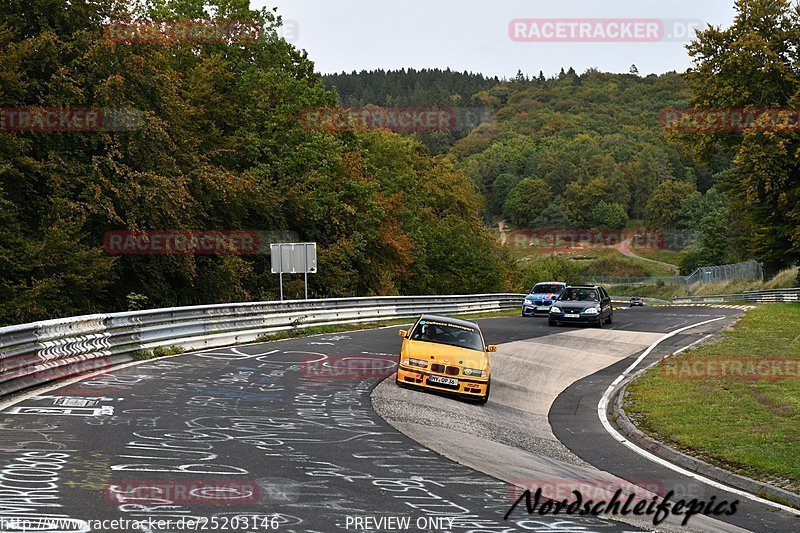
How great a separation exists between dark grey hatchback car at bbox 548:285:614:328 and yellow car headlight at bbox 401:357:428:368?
55.9ft

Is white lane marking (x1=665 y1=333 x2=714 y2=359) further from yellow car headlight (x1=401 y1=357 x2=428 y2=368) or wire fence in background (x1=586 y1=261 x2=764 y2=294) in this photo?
wire fence in background (x1=586 y1=261 x2=764 y2=294)

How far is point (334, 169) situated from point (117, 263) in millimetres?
21619

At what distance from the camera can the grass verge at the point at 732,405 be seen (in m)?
11.7

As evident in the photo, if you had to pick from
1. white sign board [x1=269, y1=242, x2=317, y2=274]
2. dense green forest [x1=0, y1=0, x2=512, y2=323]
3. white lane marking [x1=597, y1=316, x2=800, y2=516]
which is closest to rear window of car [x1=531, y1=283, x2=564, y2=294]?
dense green forest [x1=0, y1=0, x2=512, y2=323]

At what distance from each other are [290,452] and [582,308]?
2360cm

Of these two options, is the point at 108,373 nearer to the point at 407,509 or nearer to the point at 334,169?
the point at 407,509

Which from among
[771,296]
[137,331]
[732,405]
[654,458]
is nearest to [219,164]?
[137,331]

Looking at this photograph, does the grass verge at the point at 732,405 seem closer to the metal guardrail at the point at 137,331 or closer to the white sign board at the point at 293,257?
the metal guardrail at the point at 137,331

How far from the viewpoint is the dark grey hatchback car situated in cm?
3225

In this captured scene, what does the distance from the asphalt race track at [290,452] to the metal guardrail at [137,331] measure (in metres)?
0.50

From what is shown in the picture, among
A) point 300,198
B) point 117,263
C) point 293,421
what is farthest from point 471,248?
point 293,421

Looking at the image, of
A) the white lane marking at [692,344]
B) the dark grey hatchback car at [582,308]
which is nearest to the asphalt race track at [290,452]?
the white lane marking at [692,344]

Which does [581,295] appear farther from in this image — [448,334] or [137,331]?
[137,331]

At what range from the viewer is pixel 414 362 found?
16219 mm
